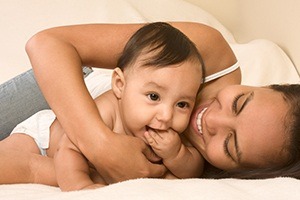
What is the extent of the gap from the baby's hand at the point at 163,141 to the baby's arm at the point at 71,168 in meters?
0.17

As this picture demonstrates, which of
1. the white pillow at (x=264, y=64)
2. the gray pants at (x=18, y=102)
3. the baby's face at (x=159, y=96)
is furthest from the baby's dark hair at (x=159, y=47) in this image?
the white pillow at (x=264, y=64)

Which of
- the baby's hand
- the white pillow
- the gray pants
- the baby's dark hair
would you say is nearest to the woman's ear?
the baby's dark hair

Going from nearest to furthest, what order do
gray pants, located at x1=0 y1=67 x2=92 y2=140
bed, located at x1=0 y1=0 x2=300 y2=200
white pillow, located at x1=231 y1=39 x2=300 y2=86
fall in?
bed, located at x1=0 y1=0 x2=300 y2=200 → gray pants, located at x1=0 y1=67 x2=92 y2=140 → white pillow, located at x1=231 y1=39 x2=300 y2=86

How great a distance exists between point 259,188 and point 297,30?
103 cm

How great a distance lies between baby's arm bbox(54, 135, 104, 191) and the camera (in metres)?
1.08

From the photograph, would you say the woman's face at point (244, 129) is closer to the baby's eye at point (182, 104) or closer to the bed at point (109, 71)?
the baby's eye at point (182, 104)

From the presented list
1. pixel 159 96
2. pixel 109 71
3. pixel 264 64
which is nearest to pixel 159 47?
pixel 159 96

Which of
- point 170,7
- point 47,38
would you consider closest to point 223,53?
point 47,38

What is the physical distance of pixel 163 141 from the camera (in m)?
1.17

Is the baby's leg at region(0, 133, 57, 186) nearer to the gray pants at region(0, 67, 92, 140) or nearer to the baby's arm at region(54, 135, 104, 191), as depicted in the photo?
the baby's arm at region(54, 135, 104, 191)

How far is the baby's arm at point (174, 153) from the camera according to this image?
118 cm

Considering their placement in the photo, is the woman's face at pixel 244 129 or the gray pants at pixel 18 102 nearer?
the woman's face at pixel 244 129

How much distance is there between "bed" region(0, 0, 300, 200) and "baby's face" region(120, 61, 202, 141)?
0.23 meters

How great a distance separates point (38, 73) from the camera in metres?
1.26
